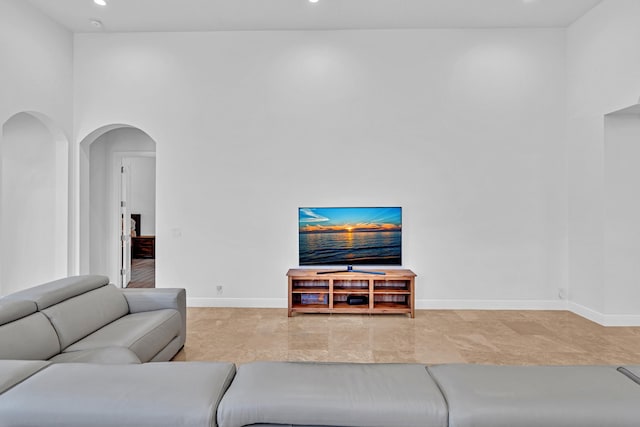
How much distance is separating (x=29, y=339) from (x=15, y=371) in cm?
108

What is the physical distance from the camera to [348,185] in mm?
5059

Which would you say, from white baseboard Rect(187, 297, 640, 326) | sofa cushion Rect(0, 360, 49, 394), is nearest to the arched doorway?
white baseboard Rect(187, 297, 640, 326)

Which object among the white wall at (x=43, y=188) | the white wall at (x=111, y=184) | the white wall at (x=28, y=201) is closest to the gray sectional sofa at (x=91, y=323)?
the white wall at (x=43, y=188)

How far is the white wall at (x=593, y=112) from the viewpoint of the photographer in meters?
4.04

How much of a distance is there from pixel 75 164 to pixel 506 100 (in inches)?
224

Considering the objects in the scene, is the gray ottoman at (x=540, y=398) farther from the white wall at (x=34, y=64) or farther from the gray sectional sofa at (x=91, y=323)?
the white wall at (x=34, y=64)

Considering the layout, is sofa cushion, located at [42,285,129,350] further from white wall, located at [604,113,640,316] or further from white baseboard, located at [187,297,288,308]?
white wall, located at [604,113,640,316]

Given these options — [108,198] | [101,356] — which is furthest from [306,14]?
[101,356]

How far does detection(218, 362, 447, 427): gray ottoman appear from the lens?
115 cm

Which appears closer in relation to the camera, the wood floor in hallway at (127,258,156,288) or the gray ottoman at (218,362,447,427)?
the gray ottoman at (218,362,447,427)

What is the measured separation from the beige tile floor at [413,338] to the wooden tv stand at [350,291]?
11 cm

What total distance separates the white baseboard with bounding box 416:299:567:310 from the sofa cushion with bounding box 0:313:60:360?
3906mm

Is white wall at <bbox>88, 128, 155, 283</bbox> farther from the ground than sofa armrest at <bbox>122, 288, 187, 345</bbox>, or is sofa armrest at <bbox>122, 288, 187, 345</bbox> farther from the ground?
white wall at <bbox>88, 128, 155, 283</bbox>

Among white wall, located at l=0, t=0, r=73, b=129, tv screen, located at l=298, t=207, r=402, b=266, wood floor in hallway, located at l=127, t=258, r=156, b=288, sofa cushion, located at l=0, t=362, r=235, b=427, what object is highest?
white wall, located at l=0, t=0, r=73, b=129
